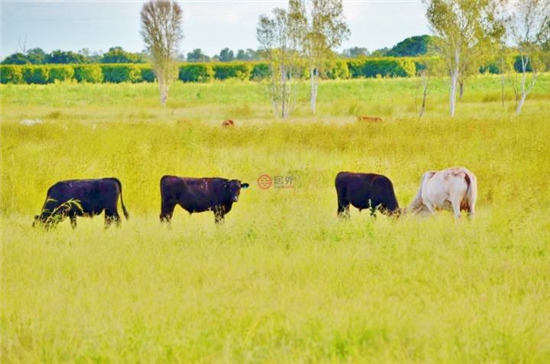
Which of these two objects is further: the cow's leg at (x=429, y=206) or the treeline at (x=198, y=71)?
the treeline at (x=198, y=71)

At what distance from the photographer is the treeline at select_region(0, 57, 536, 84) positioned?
81.2 metres

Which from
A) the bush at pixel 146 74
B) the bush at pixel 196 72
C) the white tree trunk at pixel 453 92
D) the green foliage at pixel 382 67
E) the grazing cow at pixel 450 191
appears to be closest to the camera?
the grazing cow at pixel 450 191

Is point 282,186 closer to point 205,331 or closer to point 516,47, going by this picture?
point 205,331

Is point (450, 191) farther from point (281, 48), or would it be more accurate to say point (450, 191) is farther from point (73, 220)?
point (281, 48)

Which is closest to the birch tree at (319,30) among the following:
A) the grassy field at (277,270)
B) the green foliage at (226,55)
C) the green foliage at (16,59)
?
the grassy field at (277,270)

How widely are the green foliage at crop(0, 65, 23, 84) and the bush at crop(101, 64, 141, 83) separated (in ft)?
30.2

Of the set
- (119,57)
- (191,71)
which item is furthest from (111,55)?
(191,71)

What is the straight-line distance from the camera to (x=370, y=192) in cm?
1101

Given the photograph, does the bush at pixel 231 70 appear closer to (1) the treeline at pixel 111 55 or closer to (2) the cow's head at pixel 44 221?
(1) the treeline at pixel 111 55

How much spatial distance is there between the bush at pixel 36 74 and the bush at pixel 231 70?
1843 centimetres

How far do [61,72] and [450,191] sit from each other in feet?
254

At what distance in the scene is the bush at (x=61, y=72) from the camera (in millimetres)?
82312

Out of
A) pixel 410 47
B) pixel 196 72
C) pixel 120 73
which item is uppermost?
pixel 410 47

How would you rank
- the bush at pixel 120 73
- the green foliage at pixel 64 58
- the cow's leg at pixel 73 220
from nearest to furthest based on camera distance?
the cow's leg at pixel 73 220
the bush at pixel 120 73
the green foliage at pixel 64 58
